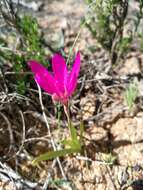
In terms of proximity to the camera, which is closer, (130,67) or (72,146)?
(72,146)

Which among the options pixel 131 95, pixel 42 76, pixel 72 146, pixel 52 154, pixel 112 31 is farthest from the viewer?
pixel 112 31

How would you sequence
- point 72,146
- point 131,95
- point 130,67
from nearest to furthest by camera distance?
point 72,146 < point 131,95 < point 130,67

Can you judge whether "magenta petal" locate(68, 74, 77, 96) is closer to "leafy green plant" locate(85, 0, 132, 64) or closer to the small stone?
"leafy green plant" locate(85, 0, 132, 64)

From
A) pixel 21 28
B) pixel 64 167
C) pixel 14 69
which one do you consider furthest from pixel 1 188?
pixel 21 28

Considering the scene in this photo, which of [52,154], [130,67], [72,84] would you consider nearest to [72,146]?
[52,154]

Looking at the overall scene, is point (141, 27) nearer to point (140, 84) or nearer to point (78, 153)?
point (140, 84)

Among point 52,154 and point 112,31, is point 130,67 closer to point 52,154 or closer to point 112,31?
point 112,31

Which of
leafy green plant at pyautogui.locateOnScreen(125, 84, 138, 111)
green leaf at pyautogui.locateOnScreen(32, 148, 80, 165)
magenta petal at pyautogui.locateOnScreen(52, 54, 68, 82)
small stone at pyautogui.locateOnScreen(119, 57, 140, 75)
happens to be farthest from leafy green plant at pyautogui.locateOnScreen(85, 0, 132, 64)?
green leaf at pyautogui.locateOnScreen(32, 148, 80, 165)

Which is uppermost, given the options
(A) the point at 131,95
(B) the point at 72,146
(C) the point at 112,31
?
(C) the point at 112,31

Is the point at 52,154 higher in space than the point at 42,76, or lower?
lower
